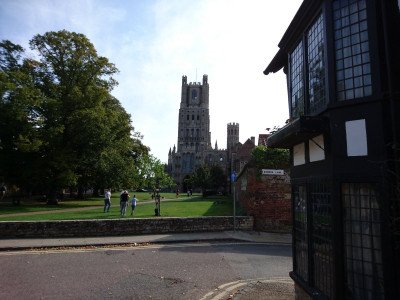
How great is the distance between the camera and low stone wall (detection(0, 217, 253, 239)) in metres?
16.2

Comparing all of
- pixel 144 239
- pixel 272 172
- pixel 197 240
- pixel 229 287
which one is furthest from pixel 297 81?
pixel 144 239

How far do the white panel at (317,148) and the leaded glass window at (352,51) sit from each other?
883mm

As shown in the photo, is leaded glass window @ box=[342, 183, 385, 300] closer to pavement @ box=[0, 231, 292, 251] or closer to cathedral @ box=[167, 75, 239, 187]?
pavement @ box=[0, 231, 292, 251]

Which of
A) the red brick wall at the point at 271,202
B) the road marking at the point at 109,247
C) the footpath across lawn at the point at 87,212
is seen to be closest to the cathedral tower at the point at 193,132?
the footpath across lawn at the point at 87,212

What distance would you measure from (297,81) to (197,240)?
10.2 m

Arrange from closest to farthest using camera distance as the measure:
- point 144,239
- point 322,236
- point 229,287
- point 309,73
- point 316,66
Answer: point 322,236 < point 316,66 < point 309,73 < point 229,287 < point 144,239

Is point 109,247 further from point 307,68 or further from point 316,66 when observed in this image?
point 316,66

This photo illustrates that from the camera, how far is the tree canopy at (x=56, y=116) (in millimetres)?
28203

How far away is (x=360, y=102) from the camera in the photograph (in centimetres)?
521

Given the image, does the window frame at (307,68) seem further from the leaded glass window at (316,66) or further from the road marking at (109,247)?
the road marking at (109,247)

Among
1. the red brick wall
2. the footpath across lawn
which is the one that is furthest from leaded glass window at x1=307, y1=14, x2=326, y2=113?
the footpath across lawn

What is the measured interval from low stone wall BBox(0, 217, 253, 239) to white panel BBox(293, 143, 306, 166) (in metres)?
10.8

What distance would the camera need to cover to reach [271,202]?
18.0 meters

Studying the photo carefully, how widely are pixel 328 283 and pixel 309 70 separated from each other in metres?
4.01
